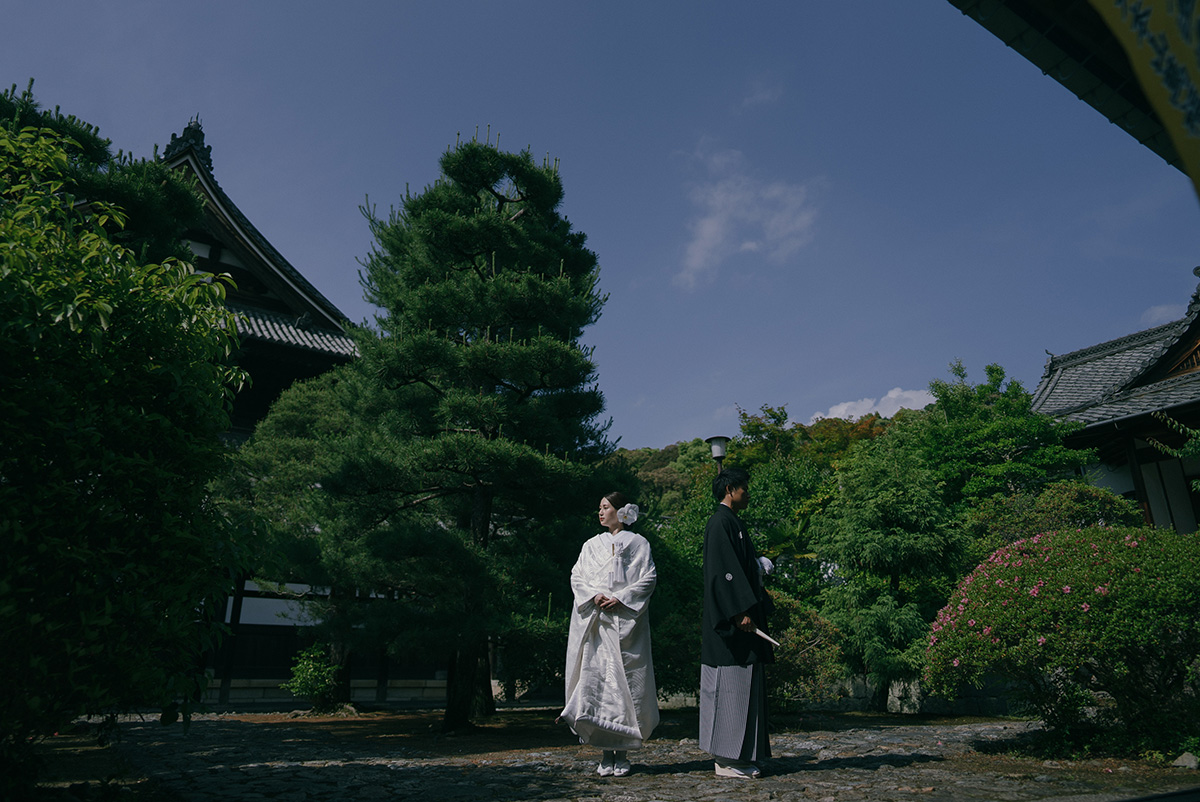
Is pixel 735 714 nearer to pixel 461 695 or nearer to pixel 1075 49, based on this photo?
pixel 1075 49

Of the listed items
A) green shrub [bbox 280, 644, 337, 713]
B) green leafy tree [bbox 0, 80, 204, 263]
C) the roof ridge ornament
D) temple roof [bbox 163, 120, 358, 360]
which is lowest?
green shrub [bbox 280, 644, 337, 713]

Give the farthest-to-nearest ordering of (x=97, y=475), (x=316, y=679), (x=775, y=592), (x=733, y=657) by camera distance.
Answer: (x=316, y=679)
(x=775, y=592)
(x=733, y=657)
(x=97, y=475)

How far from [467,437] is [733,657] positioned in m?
3.90

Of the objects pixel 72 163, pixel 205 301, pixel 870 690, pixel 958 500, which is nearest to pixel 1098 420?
pixel 958 500

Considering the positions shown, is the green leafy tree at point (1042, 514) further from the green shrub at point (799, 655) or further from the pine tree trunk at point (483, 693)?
the pine tree trunk at point (483, 693)

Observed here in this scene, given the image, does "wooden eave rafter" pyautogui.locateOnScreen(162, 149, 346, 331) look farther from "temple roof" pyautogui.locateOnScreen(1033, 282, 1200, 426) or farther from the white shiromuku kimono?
"temple roof" pyautogui.locateOnScreen(1033, 282, 1200, 426)

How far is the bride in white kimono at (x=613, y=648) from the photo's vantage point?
4.64 m

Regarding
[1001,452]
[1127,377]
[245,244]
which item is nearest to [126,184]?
[245,244]

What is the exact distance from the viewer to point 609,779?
14.5ft

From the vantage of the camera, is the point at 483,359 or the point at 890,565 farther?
the point at 890,565

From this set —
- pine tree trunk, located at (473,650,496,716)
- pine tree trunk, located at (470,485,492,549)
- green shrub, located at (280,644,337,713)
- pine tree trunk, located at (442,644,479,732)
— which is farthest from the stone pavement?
green shrub, located at (280,644,337,713)

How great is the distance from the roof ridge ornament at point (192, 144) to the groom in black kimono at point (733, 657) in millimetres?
14632

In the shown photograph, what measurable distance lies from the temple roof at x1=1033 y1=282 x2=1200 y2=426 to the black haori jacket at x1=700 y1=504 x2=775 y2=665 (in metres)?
10.2

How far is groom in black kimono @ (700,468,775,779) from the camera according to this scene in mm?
4469
